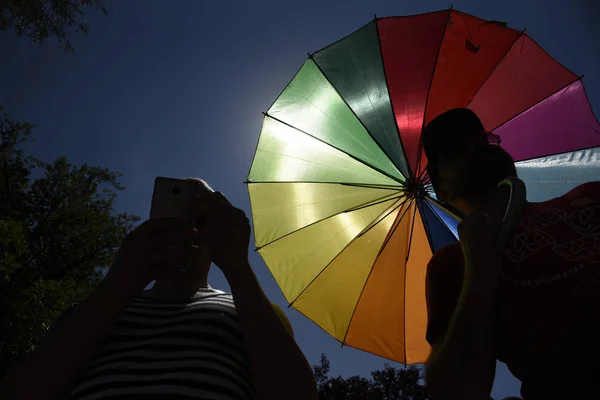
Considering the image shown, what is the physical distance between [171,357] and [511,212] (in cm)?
115

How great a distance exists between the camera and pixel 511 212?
1379 millimetres

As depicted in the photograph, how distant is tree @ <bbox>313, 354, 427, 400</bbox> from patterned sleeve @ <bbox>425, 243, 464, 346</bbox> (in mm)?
15964

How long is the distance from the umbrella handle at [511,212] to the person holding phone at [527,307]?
0.01 m

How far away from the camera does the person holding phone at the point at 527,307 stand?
127cm

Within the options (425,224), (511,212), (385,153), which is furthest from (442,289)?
(425,224)

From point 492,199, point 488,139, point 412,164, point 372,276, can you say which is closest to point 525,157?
point 412,164

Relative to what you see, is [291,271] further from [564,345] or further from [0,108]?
[0,108]

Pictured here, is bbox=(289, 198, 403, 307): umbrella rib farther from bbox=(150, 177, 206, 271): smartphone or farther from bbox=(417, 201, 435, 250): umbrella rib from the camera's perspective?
bbox=(150, 177, 206, 271): smartphone

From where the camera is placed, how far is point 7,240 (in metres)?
9.34

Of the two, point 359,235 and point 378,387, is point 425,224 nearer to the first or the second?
point 359,235

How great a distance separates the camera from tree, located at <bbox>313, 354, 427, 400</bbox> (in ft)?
55.2

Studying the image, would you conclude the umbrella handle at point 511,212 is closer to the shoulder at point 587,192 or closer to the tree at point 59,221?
the shoulder at point 587,192

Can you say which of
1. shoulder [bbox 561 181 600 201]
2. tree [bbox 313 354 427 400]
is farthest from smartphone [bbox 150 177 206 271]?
tree [bbox 313 354 427 400]

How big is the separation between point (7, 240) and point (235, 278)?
9827 mm
